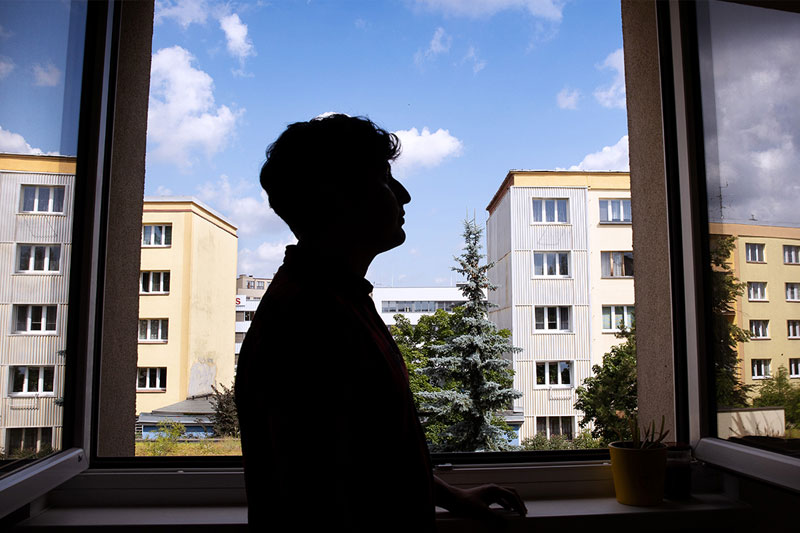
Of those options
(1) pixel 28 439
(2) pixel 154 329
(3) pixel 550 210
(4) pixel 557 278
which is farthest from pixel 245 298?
(4) pixel 557 278

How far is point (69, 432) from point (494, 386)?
1.29m

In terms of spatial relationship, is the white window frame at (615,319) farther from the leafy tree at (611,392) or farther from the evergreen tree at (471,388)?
the evergreen tree at (471,388)

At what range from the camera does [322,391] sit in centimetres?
58

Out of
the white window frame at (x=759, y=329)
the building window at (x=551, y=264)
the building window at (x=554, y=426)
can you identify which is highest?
the building window at (x=551, y=264)

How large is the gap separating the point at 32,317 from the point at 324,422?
0.90 m

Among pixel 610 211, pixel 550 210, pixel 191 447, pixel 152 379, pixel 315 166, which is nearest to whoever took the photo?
pixel 315 166

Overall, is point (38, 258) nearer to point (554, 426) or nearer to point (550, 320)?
point (554, 426)

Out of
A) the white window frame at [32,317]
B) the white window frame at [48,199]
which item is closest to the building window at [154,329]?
the white window frame at [32,317]

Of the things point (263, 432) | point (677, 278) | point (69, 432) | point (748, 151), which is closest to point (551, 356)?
point (677, 278)

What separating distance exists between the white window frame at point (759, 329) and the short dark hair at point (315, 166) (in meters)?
1.03

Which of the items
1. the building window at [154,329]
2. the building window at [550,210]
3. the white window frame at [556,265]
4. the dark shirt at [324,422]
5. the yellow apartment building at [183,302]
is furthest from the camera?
the white window frame at [556,265]

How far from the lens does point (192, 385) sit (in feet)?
5.84

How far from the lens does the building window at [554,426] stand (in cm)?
166

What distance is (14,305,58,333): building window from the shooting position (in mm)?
1090
